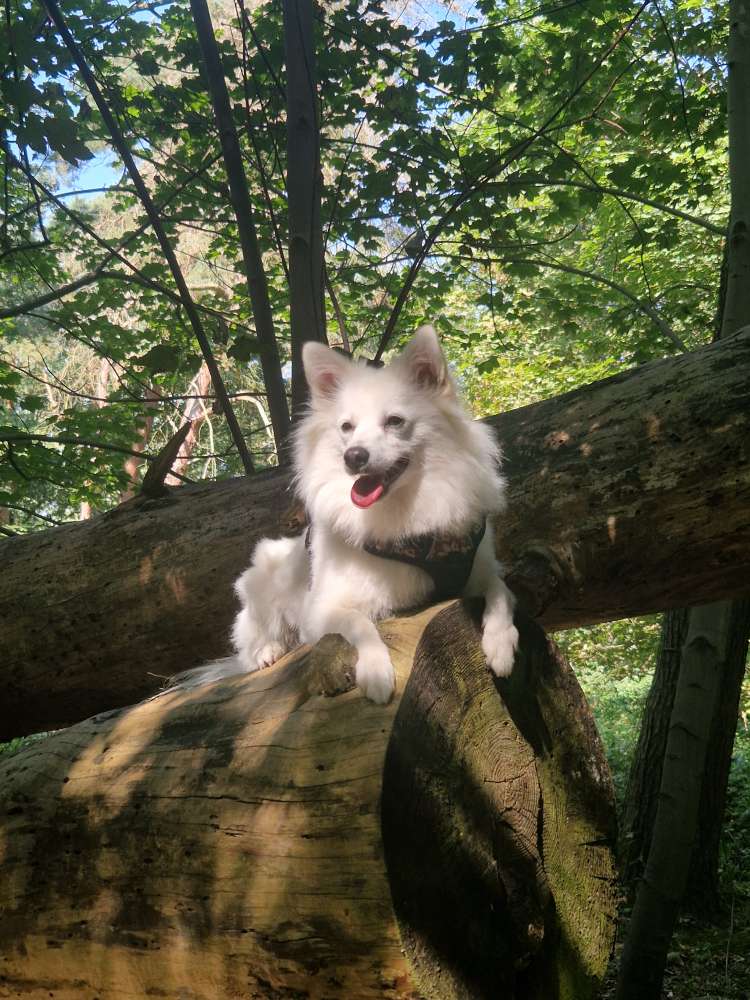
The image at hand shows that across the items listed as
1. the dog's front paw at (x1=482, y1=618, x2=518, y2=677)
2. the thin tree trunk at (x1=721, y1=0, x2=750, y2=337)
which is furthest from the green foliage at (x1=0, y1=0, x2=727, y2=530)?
the dog's front paw at (x1=482, y1=618, x2=518, y2=677)

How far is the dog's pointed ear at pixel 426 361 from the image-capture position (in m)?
2.77

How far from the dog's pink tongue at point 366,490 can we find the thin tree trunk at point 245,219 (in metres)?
2.09

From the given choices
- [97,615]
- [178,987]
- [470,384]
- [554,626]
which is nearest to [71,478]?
[97,615]

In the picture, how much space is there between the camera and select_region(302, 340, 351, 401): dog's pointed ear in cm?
297

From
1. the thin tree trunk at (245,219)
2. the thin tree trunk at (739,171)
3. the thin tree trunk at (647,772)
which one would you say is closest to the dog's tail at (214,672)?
the thin tree trunk at (245,219)

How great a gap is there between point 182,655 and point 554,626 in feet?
6.67

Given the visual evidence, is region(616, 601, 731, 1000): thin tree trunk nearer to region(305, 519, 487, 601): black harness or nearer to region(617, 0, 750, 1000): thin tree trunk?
region(617, 0, 750, 1000): thin tree trunk

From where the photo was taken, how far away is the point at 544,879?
2.03m

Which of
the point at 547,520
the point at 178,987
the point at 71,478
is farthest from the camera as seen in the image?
the point at 71,478

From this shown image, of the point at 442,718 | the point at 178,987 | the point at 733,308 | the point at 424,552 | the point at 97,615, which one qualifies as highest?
the point at 733,308

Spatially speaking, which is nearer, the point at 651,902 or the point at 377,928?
the point at 377,928

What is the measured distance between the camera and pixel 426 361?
2.84 meters

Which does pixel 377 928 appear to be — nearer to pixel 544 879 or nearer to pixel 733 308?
pixel 544 879

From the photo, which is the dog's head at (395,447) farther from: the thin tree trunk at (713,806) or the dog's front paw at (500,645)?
the thin tree trunk at (713,806)
